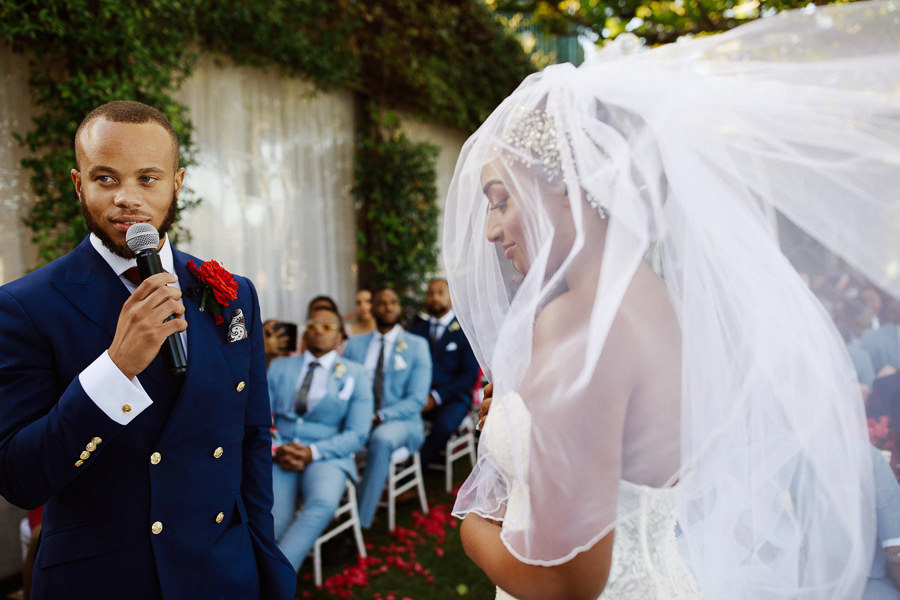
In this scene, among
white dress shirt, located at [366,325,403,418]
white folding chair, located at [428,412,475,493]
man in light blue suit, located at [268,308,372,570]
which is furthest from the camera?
white folding chair, located at [428,412,475,493]

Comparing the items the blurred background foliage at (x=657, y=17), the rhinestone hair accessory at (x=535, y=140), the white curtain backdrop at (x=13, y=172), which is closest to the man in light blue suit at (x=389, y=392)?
the white curtain backdrop at (x=13, y=172)

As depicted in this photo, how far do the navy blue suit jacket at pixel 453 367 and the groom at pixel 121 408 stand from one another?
12.3ft

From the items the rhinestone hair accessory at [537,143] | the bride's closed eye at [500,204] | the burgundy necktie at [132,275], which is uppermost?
the rhinestone hair accessory at [537,143]

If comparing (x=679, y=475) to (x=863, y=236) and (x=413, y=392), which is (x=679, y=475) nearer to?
(x=863, y=236)

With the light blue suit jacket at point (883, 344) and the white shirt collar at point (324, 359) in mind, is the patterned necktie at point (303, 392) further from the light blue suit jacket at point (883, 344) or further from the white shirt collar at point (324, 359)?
the light blue suit jacket at point (883, 344)

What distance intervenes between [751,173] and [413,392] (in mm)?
3759

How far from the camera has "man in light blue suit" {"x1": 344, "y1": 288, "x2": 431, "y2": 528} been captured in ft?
14.1

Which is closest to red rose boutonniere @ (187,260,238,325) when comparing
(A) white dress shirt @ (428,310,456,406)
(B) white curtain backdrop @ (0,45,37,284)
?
Answer: (B) white curtain backdrop @ (0,45,37,284)

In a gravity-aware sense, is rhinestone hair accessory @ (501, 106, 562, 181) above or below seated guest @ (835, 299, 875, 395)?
above

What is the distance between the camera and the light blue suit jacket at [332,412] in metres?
3.84

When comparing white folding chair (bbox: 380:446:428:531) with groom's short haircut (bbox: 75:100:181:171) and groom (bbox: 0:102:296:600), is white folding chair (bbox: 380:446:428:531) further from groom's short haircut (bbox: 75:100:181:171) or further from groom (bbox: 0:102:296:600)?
groom's short haircut (bbox: 75:100:181:171)

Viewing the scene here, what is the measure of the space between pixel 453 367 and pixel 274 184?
2.54 meters

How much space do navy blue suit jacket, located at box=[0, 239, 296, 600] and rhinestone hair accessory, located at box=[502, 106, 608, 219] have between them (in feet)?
3.20

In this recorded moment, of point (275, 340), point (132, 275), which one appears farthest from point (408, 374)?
point (132, 275)
